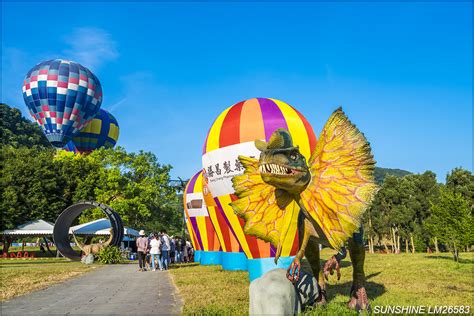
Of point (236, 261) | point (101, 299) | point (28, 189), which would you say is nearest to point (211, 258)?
point (236, 261)

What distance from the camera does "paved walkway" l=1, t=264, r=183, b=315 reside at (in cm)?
803

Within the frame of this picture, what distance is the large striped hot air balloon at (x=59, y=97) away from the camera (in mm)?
36750

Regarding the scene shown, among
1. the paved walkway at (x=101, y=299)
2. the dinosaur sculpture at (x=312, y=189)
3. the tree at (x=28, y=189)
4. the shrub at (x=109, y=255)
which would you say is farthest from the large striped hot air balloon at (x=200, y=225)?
the tree at (x=28, y=189)

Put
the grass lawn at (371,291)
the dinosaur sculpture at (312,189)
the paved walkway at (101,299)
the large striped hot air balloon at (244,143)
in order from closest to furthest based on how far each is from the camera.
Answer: the dinosaur sculpture at (312,189) < the grass lawn at (371,291) < the paved walkway at (101,299) < the large striped hot air balloon at (244,143)

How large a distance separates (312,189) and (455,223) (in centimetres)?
1642

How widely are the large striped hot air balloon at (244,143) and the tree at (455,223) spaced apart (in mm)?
11336

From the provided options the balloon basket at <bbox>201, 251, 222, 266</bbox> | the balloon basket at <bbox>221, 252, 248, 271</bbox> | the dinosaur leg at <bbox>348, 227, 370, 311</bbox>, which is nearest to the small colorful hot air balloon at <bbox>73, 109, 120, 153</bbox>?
the balloon basket at <bbox>201, 251, 222, 266</bbox>

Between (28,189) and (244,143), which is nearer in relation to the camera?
(244,143)

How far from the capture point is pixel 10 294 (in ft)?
33.1

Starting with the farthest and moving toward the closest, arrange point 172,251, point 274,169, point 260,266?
point 172,251 → point 260,266 → point 274,169

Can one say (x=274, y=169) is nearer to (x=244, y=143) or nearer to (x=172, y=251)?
(x=244, y=143)

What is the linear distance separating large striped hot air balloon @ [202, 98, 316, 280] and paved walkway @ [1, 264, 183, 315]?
8.23 feet

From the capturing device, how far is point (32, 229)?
1112 inches

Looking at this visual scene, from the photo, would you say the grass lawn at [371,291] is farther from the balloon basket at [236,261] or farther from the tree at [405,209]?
the tree at [405,209]
